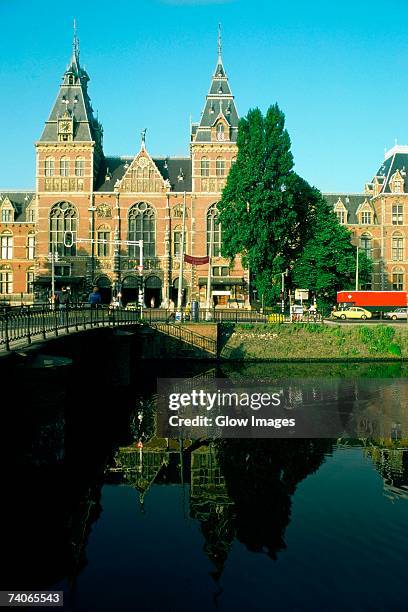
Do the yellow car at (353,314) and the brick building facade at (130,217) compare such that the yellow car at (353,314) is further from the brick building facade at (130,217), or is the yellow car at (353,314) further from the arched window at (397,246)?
the arched window at (397,246)

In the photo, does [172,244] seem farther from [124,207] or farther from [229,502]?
[229,502]

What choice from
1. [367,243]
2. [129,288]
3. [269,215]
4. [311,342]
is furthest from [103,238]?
[367,243]

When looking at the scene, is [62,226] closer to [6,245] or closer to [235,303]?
[6,245]

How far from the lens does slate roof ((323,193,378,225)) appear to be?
253ft

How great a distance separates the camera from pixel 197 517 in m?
15.1

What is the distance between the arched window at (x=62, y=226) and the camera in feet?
215

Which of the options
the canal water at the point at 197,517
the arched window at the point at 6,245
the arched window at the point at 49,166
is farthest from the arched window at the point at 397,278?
the canal water at the point at 197,517

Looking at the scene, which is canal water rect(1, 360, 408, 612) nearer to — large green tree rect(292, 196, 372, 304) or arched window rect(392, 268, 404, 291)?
large green tree rect(292, 196, 372, 304)

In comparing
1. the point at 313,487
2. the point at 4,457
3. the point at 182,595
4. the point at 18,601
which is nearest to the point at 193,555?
the point at 182,595

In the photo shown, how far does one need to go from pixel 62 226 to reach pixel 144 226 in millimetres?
8906

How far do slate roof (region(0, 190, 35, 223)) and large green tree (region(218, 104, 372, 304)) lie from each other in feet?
106

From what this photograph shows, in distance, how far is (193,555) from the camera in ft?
42.7

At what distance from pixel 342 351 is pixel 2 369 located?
34.2m

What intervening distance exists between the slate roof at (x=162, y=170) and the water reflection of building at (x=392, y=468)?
166 ft
